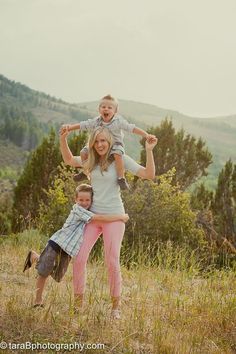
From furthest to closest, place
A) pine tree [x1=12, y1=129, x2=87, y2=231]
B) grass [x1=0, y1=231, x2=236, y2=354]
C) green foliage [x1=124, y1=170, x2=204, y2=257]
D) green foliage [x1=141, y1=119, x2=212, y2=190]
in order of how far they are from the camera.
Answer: green foliage [x1=141, y1=119, x2=212, y2=190] → pine tree [x1=12, y1=129, x2=87, y2=231] → green foliage [x1=124, y1=170, x2=204, y2=257] → grass [x1=0, y1=231, x2=236, y2=354]

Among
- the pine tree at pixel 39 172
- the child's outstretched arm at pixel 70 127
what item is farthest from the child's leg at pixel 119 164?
the pine tree at pixel 39 172

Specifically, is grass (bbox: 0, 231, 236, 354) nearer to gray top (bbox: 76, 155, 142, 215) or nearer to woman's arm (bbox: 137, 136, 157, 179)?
gray top (bbox: 76, 155, 142, 215)

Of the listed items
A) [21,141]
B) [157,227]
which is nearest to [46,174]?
[157,227]

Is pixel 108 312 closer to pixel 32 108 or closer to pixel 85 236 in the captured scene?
pixel 85 236

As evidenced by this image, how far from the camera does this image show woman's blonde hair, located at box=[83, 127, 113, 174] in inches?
181

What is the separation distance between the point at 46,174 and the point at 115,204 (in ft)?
52.0

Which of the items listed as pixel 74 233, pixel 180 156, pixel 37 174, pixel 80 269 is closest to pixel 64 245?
pixel 74 233

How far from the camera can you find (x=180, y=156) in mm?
23078

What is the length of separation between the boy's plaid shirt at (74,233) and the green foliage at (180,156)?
56.4 feet

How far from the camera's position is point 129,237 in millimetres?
11508

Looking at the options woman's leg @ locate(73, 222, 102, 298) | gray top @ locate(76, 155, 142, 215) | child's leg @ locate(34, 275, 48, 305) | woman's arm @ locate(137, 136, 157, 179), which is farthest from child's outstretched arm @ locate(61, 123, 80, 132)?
child's leg @ locate(34, 275, 48, 305)

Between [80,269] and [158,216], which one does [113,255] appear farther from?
[158,216]

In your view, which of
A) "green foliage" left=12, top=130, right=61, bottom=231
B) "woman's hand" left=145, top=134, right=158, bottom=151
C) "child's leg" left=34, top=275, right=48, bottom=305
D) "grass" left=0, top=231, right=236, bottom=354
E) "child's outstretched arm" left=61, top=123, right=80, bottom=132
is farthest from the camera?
"green foliage" left=12, top=130, right=61, bottom=231

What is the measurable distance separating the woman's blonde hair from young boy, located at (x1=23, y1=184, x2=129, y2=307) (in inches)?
7.7
